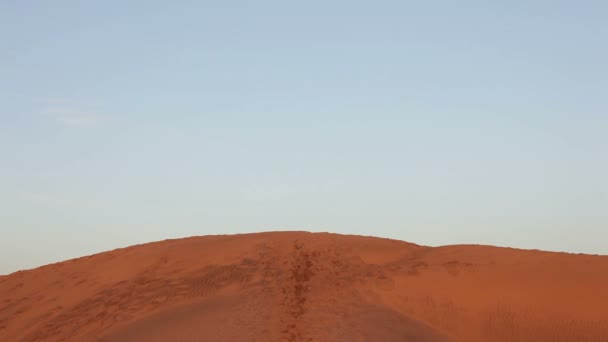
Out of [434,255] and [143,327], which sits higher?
[434,255]

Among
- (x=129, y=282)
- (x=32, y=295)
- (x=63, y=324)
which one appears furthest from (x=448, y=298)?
(x=32, y=295)

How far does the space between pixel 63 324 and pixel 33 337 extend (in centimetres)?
84

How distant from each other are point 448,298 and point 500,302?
119 cm

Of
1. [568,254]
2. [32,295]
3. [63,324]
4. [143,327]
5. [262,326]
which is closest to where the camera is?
[262,326]

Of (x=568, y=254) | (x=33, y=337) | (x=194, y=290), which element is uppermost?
(x=568, y=254)

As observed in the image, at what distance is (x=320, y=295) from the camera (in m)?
18.2

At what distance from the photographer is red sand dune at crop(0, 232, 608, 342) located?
17.4 meters

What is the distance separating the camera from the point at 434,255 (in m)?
21.0

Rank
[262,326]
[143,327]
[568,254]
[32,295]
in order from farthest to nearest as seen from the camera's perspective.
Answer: [32,295]
[568,254]
[143,327]
[262,326]

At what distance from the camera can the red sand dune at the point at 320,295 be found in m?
17.4

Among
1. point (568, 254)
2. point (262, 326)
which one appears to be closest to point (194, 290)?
point (262, 326)

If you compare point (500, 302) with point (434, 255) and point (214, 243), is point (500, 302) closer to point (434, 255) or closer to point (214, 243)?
point (434, 255)

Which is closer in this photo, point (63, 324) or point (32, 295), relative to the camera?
point (63, 324)

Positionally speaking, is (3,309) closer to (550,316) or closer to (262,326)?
(262,326)
